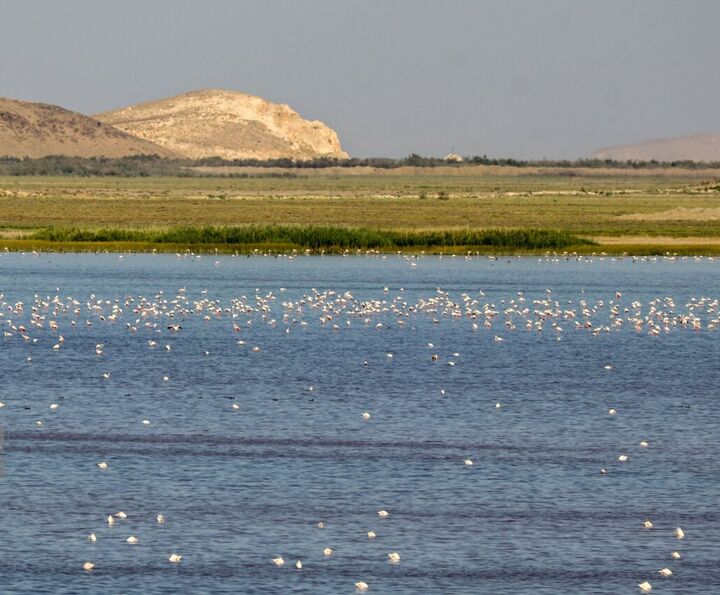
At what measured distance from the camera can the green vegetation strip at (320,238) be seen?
67.2 m

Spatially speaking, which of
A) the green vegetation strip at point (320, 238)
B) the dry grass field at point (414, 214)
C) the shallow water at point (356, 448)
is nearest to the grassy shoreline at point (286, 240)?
the green vegetation strip at point (320, 238)

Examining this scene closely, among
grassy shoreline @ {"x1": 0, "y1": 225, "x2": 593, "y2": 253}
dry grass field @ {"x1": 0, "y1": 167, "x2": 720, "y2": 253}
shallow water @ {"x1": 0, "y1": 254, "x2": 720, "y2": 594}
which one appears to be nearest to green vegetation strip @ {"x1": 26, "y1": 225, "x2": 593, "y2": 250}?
grassy shoreline @ {"x1": 0, "y1": 225, "x2": 593, "y2": 253}

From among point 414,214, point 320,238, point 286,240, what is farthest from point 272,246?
point 414,214

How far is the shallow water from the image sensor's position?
16344 mm

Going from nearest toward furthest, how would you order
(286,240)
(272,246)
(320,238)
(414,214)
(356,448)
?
1. (356,448)
2. (272,246)
3. (320,238)
4. (286,240)
5. (414,214)

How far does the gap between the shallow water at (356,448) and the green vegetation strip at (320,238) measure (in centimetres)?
2382

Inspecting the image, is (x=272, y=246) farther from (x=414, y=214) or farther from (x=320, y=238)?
(x=414, y=214)

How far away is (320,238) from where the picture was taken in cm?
6706

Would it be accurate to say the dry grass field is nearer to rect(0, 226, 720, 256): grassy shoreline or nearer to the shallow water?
rect(0, 226, 720, 256): grassy shoreline

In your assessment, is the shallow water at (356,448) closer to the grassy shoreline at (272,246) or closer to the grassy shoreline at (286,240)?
the grassy shoreline at (272,246)

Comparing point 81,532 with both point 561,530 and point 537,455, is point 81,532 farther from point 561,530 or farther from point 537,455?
point 537,455

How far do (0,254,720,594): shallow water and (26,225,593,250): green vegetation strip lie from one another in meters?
23.8

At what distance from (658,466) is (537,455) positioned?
5.33 ft

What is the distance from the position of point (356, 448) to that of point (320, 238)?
45186 mm
